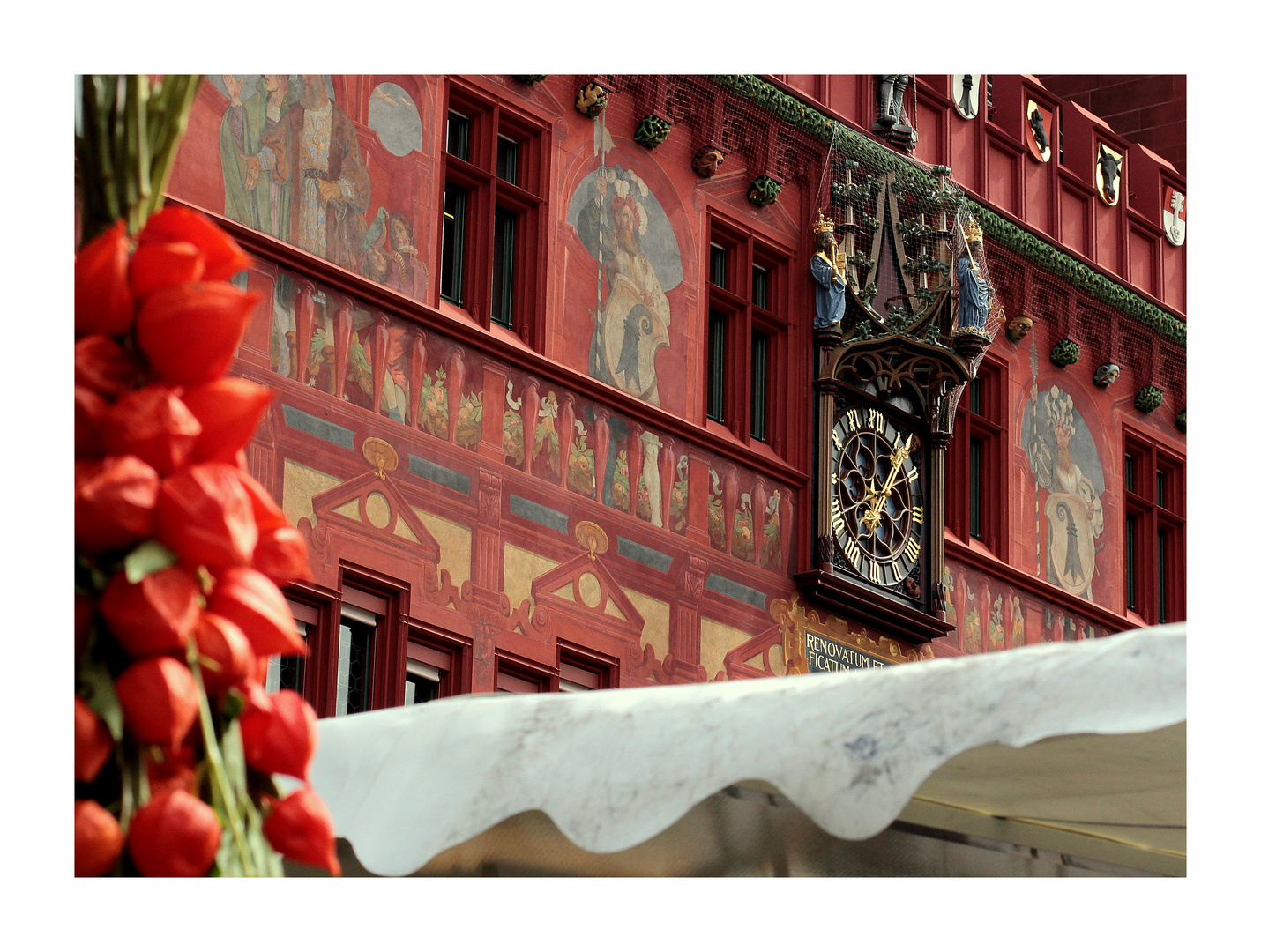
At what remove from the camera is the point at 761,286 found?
14.8 m

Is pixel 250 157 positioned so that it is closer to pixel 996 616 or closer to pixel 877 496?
pixel 877 496

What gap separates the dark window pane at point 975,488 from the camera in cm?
1645

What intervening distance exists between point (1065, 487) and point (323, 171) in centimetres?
738

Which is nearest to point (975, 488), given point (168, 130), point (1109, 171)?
point (1109, 171)

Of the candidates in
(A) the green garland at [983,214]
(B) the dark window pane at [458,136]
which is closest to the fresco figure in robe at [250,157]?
(B) the dark window pane at [458,136]

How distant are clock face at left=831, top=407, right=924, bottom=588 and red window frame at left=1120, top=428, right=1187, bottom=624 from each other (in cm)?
294

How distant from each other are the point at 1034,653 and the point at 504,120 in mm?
7794

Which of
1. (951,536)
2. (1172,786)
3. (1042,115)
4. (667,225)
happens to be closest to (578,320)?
(667,225)

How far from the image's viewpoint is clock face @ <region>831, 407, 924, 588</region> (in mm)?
14641

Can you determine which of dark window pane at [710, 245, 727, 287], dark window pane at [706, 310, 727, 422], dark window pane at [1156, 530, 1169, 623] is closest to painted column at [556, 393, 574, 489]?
dark window pane at [706, 310, 727, 422]

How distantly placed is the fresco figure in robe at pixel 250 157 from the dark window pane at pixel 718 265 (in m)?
3.58

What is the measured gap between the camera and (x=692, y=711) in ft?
20.0

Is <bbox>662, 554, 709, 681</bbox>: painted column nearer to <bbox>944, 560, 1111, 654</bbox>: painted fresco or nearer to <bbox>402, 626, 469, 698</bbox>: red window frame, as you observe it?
<bbox>402, 626, 469, 698</bbox>: red window frame

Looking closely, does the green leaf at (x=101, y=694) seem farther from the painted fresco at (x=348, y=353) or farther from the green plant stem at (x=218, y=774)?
the painted fresco at (x=348, y=353)
